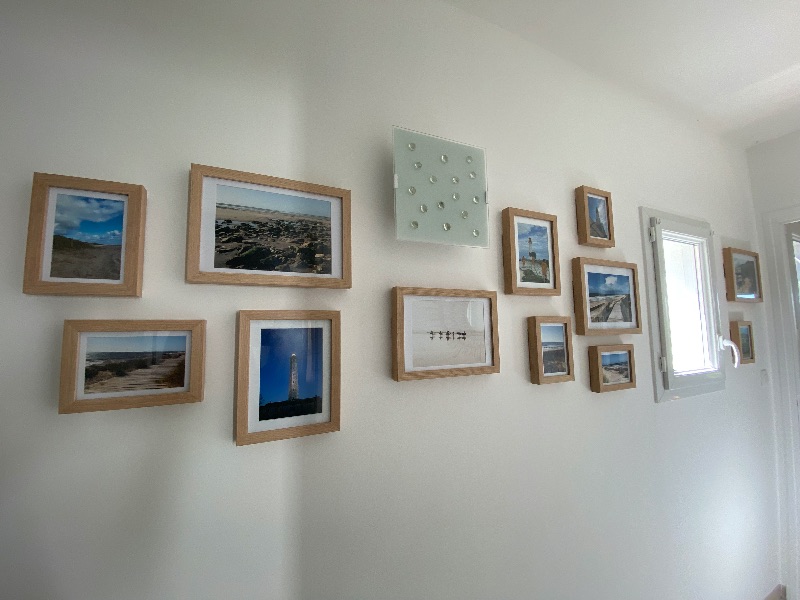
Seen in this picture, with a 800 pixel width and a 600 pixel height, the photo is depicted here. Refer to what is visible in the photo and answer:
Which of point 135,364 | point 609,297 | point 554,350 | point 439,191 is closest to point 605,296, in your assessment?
point 609,297

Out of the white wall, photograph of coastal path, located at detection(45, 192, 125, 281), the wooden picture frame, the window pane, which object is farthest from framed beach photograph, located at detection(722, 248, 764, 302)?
photograph of coastal path, located at detection(45, 192, 125, 281)

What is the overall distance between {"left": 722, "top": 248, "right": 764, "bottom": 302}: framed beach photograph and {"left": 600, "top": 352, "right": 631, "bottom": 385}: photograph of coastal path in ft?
3.56

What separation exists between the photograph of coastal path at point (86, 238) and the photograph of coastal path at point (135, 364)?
0.42ft

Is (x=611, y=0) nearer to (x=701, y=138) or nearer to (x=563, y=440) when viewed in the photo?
(x=701, y=138)

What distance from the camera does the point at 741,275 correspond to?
2.08m

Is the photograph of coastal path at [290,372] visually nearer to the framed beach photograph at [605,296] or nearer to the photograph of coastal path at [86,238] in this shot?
the photograph of coastal path at [86,238]

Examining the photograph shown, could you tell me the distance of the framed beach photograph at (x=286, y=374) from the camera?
0.80 meters

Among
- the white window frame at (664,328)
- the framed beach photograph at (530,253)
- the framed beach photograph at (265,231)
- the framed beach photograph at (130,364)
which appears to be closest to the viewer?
the framed beach photograph at (130,364)

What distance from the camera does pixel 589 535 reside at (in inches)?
50.4

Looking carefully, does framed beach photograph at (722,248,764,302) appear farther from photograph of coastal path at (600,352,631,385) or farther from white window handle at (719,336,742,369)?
photograph of coastal path at (600,352,631,385)

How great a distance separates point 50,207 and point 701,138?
110 inches

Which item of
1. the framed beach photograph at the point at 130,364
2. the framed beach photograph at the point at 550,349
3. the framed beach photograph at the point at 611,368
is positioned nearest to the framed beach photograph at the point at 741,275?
the framed beach photograph at the point at 611,368

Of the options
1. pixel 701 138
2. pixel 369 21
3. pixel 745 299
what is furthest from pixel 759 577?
pixel 369 21

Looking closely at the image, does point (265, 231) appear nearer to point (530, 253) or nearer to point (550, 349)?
point (530, 253)
